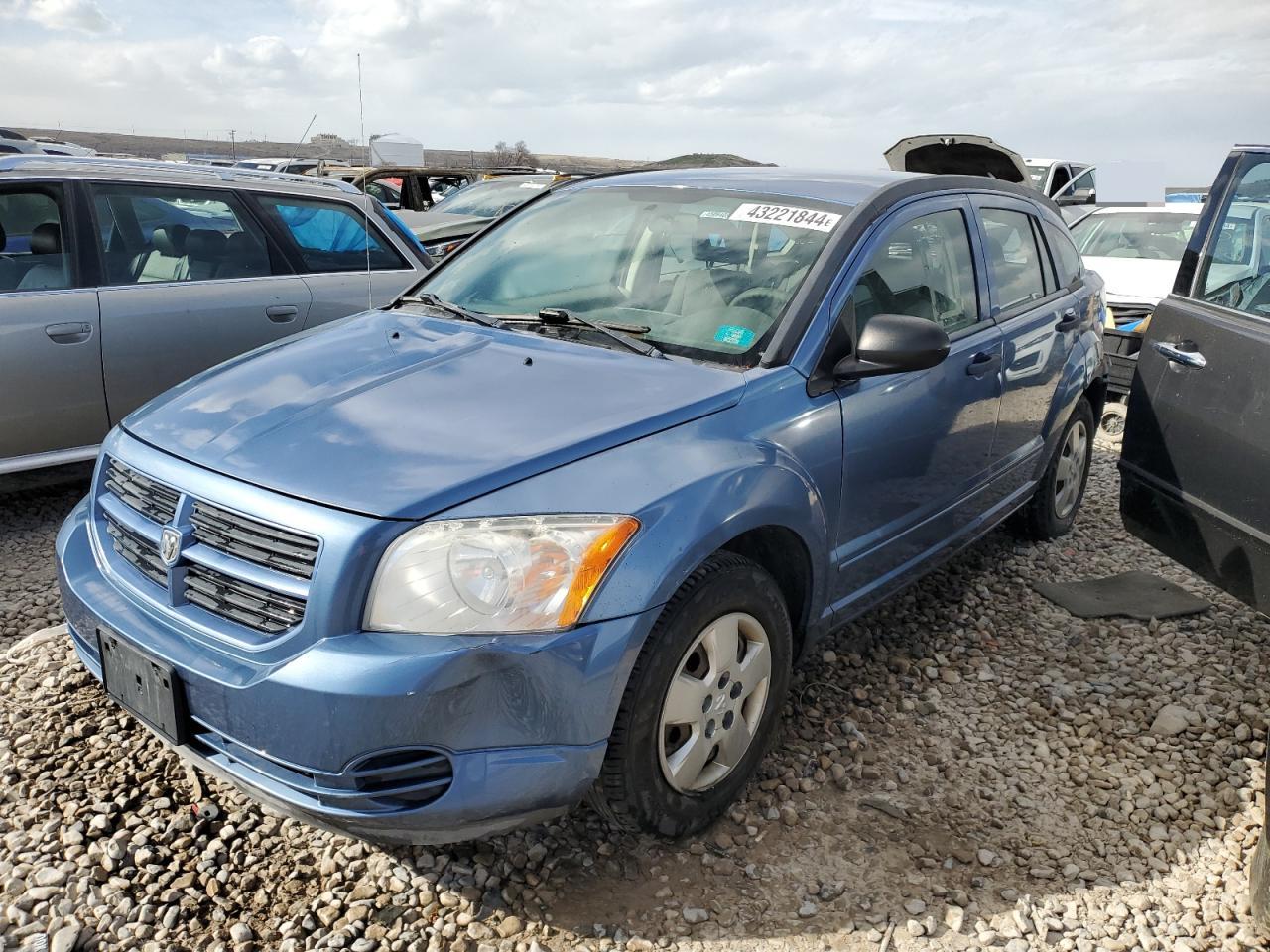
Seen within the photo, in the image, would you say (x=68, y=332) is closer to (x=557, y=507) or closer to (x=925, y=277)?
(x=557, y=507)

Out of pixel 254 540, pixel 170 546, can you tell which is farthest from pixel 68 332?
pixel 254 540

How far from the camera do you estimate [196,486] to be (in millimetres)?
2266

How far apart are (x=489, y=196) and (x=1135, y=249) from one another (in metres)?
6.75

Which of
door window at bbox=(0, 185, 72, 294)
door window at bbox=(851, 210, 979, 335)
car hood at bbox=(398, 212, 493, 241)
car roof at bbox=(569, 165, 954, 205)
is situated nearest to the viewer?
door window at bbox=(851, 210, 979, 335)

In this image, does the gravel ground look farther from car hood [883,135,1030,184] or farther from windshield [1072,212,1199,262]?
windshield [1072,212,1199,262]

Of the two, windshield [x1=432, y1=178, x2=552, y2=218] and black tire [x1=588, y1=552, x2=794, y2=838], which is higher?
windshield [x1=432, y1=178, x2=552, y2=218]

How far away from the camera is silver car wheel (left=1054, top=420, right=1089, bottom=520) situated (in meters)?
4.79

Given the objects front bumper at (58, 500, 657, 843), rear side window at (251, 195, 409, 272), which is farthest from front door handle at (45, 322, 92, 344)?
front bumper at (58, 500, 657, 843)

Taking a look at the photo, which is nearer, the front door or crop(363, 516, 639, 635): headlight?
crop(363, 516, 639, 635): headlight

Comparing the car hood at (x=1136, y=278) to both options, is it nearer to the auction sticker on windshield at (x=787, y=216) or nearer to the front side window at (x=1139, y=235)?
the front side window at (x=1139, y=235)

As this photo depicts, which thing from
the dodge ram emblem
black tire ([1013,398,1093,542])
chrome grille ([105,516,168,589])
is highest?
the dodge ram emblem

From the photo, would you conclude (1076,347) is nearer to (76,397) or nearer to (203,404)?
(203,404)

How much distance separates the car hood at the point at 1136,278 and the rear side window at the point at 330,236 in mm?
5885

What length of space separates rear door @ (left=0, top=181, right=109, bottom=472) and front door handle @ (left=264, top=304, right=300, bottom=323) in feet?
2.57
